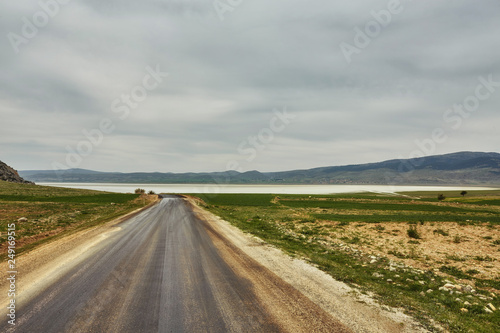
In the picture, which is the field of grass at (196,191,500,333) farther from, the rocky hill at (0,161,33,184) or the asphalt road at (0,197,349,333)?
the rocky hill at (0,161,33,184)

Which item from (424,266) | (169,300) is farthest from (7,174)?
(424,266)

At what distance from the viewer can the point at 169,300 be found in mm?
7004

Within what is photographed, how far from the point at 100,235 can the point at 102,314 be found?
1246 cm

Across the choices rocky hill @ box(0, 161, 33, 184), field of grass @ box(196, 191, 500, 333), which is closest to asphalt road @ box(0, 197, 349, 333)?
field of grass @ box(196, 191, 500, 333)

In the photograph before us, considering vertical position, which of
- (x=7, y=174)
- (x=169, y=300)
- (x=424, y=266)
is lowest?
(x=424, y=266)

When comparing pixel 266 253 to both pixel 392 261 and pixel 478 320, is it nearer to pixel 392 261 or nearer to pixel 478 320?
pixel 392 261

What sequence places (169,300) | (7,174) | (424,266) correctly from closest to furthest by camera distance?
1. (169,300)
2. (424,266)
3. (7,174)

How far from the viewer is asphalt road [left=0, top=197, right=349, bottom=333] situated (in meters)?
5.77

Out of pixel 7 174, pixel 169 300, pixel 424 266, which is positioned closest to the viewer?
pixel 169 300

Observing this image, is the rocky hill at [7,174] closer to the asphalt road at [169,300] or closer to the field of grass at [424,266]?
the asphalt road at [169,300]

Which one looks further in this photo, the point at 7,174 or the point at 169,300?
the point at 7,174

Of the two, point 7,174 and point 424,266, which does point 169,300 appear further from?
point 7,174

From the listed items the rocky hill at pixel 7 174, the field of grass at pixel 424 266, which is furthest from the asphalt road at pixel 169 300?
the rocky hill at pixel 7 174

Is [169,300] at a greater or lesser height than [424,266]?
greater
